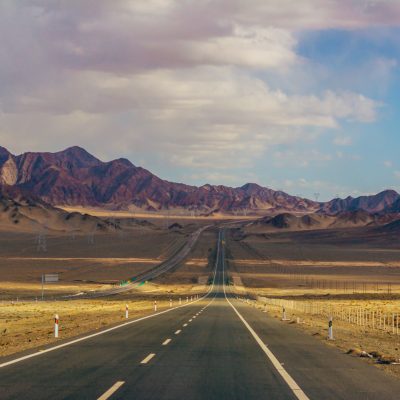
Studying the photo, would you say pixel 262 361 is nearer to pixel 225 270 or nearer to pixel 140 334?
pixel 140 334

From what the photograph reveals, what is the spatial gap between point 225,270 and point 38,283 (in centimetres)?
5920

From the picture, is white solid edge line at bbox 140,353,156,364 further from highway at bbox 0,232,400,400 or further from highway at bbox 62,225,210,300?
highway at bbox 62,225,210,300

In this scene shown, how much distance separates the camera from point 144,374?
16547mm

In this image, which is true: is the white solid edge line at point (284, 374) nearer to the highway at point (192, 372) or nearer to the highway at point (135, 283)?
the highway at point (192, 372)

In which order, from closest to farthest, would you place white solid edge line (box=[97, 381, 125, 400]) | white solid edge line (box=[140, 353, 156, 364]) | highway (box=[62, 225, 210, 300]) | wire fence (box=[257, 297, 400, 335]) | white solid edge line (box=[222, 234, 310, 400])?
white solid edge line (box=[97, 381, 125, 400]) → white solid edge line (box=[222, 234, 310, 400]) → white solid edge line (box=[140, 353, 156, 364]) → wire fence (box=[257, 297, 400, 335]) → highway (box=[62, 225, 210, 300])

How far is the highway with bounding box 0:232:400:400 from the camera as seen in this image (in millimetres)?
13930

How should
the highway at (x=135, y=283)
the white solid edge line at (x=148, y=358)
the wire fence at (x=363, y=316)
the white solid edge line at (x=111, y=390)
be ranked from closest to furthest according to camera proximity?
the white solid edge line at (x=111, y=390) → the white solid edge line at (x=148, y=358) → the wire fence at (x=363, y=316) → the highway at (x=135, y=283)

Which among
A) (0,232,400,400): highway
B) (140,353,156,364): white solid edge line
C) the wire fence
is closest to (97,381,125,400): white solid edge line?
(0,232,400,400): highway

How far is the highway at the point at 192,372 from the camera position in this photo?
13930 millimetres

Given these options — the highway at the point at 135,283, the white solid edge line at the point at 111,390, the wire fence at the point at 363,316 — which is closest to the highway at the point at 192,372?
the white solid edge line at the point at 111,390

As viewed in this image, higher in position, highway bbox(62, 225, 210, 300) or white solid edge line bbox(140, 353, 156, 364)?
white solid edge line bbox(140, 353, 156, 364)

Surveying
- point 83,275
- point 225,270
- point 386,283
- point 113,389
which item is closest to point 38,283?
point 83,275

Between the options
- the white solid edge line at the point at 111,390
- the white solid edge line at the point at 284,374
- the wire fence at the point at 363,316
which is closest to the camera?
the white solid edge line at the point at 111,390

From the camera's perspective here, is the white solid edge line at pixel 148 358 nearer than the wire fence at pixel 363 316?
Yes
